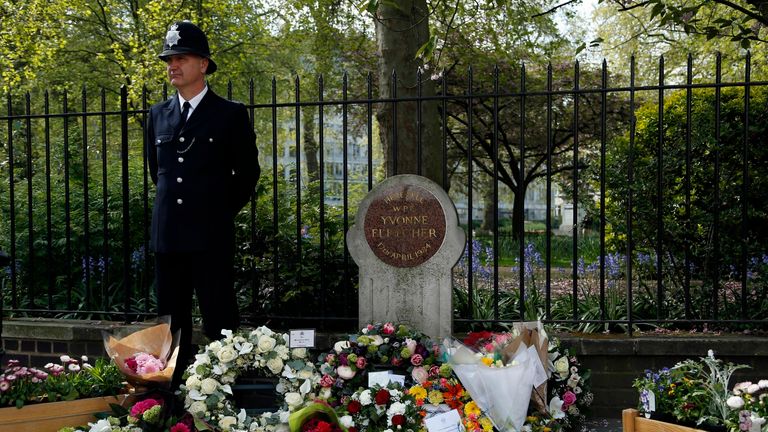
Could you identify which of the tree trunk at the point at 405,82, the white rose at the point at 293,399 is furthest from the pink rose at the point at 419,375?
the tree trunk at the point at 405,82

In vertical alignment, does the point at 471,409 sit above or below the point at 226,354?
below

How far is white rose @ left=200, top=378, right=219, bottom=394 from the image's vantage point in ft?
13.5

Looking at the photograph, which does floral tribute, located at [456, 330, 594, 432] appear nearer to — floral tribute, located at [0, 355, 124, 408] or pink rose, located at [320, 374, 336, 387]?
pink rose, located at [320, 374, 336, 387]

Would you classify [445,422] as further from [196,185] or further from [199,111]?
[199,111]

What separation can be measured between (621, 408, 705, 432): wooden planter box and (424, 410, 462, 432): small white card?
2.81 feet

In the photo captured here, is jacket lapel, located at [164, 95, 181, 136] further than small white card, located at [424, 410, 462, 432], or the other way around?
jacket lapel, located at [164, 95, 181, 136]

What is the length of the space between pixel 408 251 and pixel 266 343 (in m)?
1.12

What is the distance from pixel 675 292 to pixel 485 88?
40.6 ft

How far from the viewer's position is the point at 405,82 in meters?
8.04

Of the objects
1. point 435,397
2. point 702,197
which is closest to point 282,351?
point 435,397

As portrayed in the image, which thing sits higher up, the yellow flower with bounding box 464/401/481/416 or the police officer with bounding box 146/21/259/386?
the police officer with bounding box 146/21/259/386

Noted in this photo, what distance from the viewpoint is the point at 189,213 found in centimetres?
449

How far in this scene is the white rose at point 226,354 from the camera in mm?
4242

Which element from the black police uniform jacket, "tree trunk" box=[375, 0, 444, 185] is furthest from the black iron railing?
"tree trunk" box=[375, 0, 444, 185]
